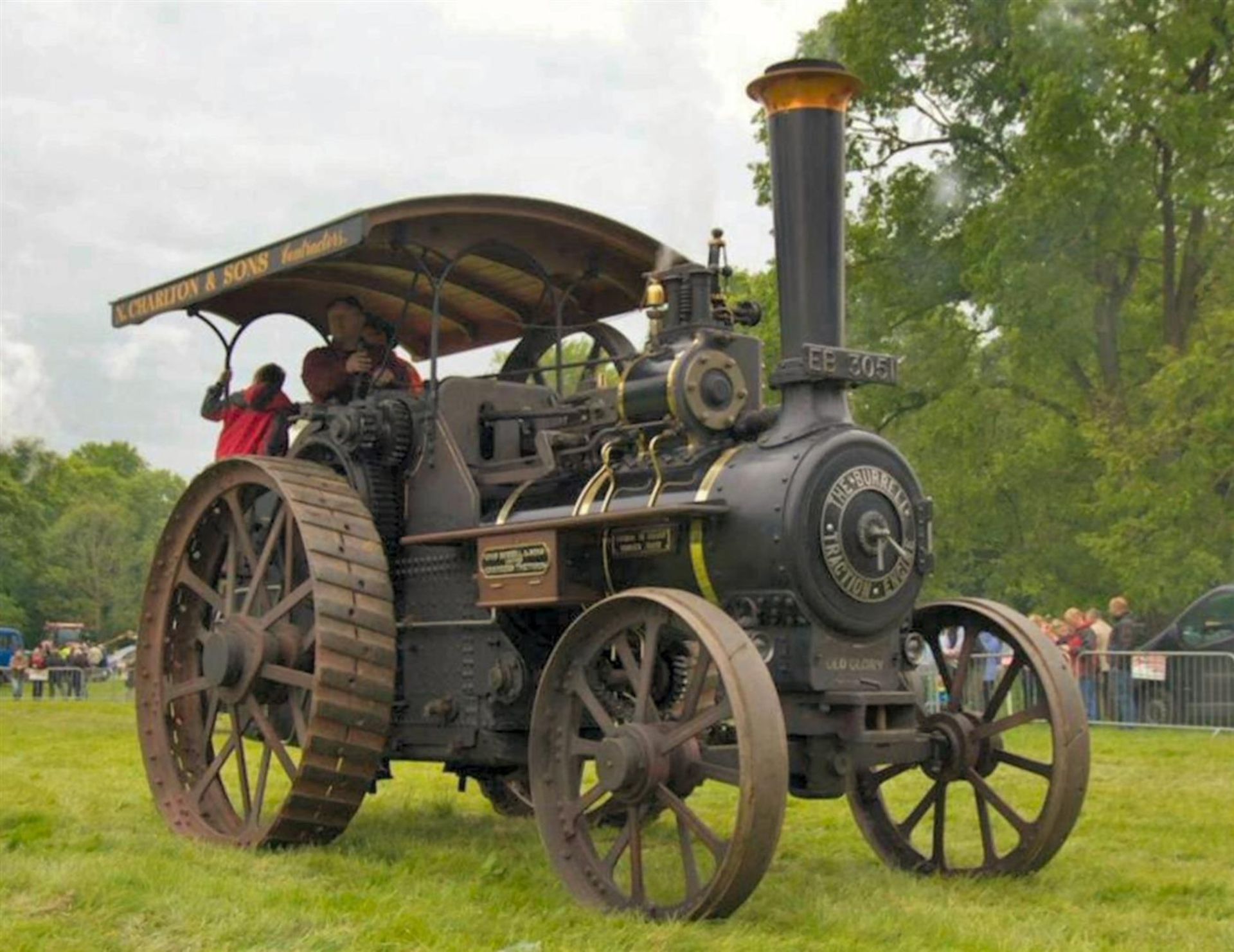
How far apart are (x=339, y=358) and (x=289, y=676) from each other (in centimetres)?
185

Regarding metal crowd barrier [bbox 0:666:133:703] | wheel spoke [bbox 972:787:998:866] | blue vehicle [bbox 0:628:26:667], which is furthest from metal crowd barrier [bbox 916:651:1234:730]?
blue vehicle [bbox 0:628:26:667]

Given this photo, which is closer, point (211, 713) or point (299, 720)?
point (299, 720)

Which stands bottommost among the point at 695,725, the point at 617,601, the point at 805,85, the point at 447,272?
the point at 695,725

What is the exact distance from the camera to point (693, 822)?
15.8ft

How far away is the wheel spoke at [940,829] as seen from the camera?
5.94 m

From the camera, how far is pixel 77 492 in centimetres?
6569

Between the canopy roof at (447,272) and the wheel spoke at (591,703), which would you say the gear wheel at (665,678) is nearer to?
the wheel spoke at (591,703)

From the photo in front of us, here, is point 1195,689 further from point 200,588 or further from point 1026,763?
point 200,588

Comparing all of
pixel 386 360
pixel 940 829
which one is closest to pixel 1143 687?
pixel 940 829

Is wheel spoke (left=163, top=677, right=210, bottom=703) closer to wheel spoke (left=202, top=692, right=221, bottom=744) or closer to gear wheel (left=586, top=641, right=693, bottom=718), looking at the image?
wheel spoke (left=202, top=692, right=221, bottom=744)

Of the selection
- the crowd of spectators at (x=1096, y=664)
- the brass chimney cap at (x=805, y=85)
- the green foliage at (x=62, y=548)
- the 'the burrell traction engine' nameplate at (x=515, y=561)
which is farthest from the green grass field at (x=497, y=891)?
the green foliage at (x=62, y=548)

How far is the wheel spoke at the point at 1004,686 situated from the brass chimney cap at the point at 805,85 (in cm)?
203

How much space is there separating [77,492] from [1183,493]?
181ft

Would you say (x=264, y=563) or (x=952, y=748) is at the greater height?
(x=264, y=563)
